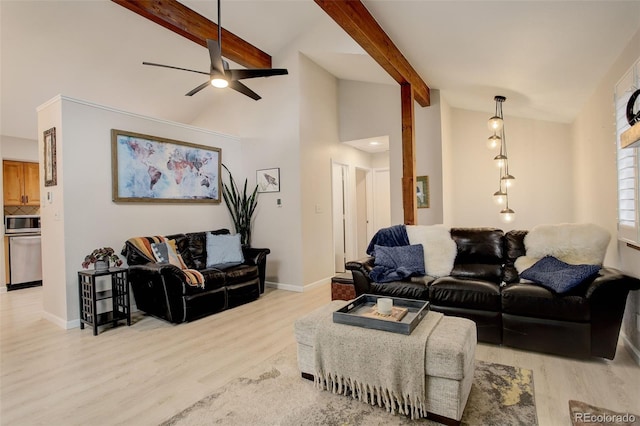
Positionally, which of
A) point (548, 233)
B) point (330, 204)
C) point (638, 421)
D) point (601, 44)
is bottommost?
point (638, 421)

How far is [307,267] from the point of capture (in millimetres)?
4938

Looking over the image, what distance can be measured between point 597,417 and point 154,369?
115 inches

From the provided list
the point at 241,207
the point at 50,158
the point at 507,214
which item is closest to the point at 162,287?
the point at 50,158

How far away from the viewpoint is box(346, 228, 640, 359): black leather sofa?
93.9 inches

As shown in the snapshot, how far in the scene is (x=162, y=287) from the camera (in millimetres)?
3473

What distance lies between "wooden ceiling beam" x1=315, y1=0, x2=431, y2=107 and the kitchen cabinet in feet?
19.5

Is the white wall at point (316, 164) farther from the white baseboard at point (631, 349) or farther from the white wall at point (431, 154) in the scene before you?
the white baseboard at point (631, 349)

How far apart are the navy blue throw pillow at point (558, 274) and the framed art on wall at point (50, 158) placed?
4.87 metres

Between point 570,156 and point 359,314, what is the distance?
5.00 metres

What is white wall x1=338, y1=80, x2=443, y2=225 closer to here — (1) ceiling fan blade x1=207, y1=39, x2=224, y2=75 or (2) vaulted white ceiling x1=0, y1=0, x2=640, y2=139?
(2) vaulted white ceiling x1=0, y1=0, x2=640, y2=139

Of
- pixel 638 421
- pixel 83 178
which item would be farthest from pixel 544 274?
pixel 83 178

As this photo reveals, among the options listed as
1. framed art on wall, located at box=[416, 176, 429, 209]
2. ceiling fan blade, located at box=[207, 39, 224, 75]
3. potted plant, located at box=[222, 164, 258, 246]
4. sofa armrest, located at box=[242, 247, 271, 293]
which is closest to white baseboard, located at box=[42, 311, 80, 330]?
sofa armrest, located at box=[242, 247, 271, 293]

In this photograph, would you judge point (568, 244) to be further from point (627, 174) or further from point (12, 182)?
point (12, 182)

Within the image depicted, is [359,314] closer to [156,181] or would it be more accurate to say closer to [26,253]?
[156,181]
